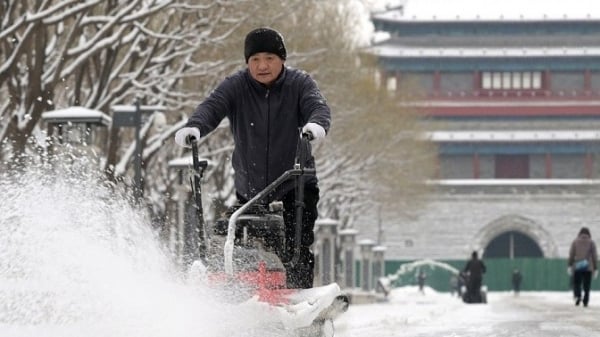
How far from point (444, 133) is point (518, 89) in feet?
17.5

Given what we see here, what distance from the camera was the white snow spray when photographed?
5.74m

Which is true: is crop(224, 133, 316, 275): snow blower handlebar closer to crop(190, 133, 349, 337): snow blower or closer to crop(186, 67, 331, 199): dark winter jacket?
crop(190, 133, 349, 337): snow blower

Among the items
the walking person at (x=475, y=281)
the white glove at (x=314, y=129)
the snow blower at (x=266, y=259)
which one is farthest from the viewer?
the walking person at (x=475, y=281)

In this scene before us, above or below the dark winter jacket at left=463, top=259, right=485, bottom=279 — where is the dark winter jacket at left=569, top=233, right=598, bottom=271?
above

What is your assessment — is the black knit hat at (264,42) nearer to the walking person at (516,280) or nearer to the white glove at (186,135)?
the white glove at (186,135)

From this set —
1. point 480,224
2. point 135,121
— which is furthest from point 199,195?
point 480,224

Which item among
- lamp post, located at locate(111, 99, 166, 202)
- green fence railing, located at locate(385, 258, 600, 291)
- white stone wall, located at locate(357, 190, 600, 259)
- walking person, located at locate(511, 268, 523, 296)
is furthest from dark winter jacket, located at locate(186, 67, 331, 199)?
white stone wall, located at locate(357, 190, 600, 259)

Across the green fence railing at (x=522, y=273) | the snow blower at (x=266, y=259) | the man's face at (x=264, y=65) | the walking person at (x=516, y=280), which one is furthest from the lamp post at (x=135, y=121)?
the green fence railing at (x=522, y=273)

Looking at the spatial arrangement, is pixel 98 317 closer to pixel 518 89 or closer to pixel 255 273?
pixel 255 273

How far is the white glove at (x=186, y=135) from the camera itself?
6496mm

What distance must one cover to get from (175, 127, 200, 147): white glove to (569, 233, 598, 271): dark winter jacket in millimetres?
14995

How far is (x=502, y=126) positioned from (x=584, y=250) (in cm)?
4828

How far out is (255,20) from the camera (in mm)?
22156

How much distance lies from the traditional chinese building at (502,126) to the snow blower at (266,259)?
5758 centimetres
